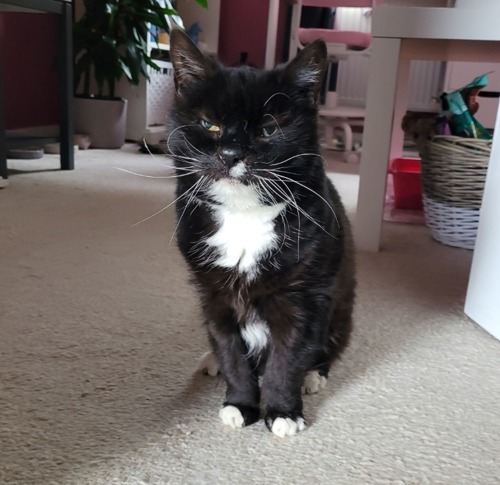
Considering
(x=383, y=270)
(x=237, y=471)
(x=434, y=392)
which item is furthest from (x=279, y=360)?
(x=383, y=270)

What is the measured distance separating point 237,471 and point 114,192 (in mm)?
1474

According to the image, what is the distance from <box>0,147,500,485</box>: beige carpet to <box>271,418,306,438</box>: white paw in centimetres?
1

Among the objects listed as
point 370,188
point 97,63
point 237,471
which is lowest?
point 237,471

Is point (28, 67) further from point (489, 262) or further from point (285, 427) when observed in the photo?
point (285, 427)

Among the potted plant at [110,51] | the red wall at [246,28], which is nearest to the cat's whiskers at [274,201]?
the potted plant at [110,51]

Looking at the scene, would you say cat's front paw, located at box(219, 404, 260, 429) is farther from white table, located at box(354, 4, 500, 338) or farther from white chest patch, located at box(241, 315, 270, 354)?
white table, located at box(354, 4, 500, 338)

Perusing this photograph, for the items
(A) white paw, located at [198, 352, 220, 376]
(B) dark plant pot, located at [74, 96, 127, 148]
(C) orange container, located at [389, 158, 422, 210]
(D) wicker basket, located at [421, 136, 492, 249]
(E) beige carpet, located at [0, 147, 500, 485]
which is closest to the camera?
(E) beige carpet, located at [0, 147, 500, 485]

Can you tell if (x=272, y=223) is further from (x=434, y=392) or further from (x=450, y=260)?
(x=450, y=260)

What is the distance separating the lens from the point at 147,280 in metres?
1.23

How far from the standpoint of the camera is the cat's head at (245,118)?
2.26 feet

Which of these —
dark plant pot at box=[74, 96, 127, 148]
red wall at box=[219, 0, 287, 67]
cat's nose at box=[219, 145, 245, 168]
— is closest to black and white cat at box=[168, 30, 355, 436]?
cat's nose at box=[219, 145, 245, 168]

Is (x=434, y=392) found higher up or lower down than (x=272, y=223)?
lower down

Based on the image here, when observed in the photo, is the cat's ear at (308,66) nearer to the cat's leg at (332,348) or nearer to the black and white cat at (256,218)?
the black and white cat at (256,218)

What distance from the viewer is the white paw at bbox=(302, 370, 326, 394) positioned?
85 cm
